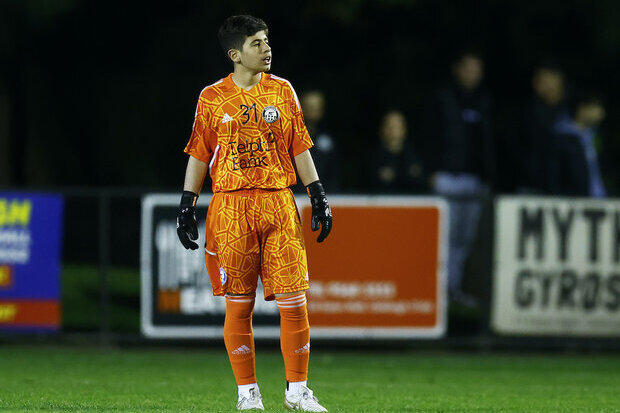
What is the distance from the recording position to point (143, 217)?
40.6ft

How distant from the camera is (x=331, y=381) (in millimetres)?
10328

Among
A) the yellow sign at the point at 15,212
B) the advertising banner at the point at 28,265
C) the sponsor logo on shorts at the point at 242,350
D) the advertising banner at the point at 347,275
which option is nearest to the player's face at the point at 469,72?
the advertising banner at the point at 347,275

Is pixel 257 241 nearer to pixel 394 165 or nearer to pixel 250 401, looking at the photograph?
pixel 250 401

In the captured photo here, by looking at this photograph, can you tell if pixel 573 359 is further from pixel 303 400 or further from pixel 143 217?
pixel 303 400

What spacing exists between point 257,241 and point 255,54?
3.51ft

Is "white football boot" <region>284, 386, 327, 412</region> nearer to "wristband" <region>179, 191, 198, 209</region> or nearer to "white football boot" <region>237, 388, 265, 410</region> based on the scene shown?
"white football boot" <region>237, 388, 265, 410</region>

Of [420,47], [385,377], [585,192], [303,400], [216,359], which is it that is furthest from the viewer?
[420,47]

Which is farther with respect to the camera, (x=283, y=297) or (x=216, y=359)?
(x=216, y=359)

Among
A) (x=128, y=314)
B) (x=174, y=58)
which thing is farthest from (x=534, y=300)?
(x=174, y=58)

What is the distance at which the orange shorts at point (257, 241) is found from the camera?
25.0ft

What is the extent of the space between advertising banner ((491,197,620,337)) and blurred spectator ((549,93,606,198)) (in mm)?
1102

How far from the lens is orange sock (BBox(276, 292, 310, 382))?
7.68 metres

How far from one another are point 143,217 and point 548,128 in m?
4.42

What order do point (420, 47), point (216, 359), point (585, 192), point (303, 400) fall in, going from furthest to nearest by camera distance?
point (420, 47) < point (585, 192) < point (216, 359) < point (303, 400)
